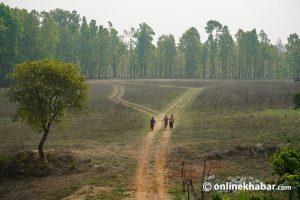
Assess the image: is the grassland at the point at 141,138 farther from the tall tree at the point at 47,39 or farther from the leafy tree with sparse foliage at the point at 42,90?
the tall tree at the point at 47,39

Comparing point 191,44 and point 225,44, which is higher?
point 225,44

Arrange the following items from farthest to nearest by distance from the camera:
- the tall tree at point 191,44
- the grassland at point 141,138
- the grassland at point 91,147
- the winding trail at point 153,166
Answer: the tall tree at point 191,44
the grassland at point 141,138
the grassland at point 91,147
the winding trail at point 153,166

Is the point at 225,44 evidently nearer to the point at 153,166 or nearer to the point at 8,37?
the point at 8,37

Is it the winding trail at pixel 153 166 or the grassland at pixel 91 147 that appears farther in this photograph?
the grassland at pixel 91 147

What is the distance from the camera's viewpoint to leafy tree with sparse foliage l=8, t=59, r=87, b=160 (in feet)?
78.1

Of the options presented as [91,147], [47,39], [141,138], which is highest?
[47,39]

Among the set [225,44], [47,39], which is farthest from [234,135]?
[225,44]

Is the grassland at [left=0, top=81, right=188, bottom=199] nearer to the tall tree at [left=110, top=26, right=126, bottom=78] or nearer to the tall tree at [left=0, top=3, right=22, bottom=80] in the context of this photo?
the tall tree at [left=0, top=3, right=22, bottom=80]

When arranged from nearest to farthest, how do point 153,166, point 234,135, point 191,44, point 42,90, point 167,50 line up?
1. point 153,166
2. point 42,90
3. point 234,135
4. point 191,44
5. point 167,50

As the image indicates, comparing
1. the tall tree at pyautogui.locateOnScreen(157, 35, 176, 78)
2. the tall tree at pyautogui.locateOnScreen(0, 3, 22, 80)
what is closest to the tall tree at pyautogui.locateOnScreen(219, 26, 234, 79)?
the tall tree at pyautogui.locateOnScreen(157, 35, 176, 78)

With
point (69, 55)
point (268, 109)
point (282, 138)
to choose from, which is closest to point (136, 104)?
point (268, 109)

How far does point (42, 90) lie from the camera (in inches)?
938

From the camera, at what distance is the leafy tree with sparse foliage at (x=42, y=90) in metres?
23.8

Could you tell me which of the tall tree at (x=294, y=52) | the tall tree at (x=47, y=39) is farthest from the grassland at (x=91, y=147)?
the tall tree at (x=294, y=52)
